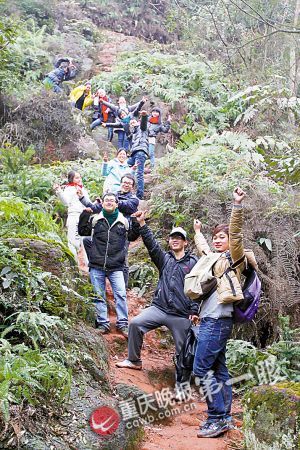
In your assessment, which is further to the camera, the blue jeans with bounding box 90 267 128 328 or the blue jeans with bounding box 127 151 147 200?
the blue jeans with bounding box 127 151 147 200

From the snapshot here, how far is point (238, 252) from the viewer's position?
17.0ft

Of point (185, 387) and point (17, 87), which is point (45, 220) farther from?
point (17, 87)

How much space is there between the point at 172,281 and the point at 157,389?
1.25 metres

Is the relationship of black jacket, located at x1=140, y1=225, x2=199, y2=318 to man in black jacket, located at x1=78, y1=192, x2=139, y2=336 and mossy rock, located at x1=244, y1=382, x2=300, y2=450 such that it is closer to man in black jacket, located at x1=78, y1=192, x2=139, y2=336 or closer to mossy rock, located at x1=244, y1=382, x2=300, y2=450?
man in black jacket, located at x1=78, y1=192, x2=139, y2=336

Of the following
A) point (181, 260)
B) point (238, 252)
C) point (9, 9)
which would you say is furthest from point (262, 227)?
point (9, 9)

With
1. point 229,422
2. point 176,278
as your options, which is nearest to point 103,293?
point 176,278

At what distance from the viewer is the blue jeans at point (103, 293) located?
7.17 m

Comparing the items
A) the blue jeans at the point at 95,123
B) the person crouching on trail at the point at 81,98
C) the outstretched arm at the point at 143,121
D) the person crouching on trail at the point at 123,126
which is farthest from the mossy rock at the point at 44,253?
the person crouching on trail at the point at 81,98

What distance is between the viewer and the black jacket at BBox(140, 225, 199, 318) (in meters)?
6.36

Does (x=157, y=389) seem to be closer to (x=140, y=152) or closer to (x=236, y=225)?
(x=236, y=225)

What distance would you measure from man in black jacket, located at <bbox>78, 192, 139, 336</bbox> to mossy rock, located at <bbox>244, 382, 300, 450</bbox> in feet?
9.15

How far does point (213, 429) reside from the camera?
5.30m

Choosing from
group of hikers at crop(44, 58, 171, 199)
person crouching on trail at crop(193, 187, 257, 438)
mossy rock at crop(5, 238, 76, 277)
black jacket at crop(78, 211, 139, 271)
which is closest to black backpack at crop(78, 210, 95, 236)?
black jacket at crop(78, 211, 139, 271)

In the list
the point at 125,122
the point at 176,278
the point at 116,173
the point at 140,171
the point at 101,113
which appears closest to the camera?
the point at 176,278
